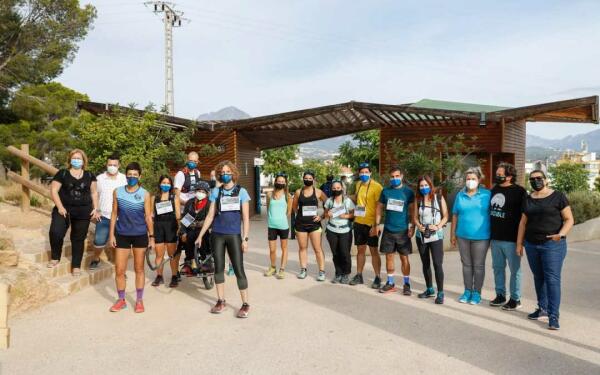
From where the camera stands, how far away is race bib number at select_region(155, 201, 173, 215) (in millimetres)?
5898

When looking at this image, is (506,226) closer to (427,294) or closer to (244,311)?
(427,294)

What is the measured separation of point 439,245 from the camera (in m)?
5.43

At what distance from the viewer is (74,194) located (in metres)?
5.87

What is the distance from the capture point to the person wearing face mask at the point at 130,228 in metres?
5.01

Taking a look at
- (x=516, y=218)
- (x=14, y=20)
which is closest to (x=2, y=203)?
(x=516, y=218)

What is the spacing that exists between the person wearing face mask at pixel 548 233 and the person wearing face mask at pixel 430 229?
3.32ft

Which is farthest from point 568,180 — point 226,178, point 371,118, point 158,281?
point 226,178

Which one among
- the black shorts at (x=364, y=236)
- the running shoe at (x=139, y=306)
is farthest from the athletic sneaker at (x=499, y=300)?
the running shoe at (x=139, y=306)

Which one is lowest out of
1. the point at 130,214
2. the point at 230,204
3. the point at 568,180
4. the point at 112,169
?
the point at 130,214

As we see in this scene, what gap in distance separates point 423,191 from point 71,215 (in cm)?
448

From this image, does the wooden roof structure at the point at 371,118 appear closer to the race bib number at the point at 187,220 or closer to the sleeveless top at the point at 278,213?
the sleeveless top at the point at 278,213

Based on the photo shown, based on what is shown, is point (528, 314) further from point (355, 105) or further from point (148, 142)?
point (148, 142)

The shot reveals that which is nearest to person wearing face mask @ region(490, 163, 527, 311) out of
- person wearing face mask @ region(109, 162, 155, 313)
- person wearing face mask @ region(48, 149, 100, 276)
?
person wearing face mask @ region(109, 162, 155, 313)

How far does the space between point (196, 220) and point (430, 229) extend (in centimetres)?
297
